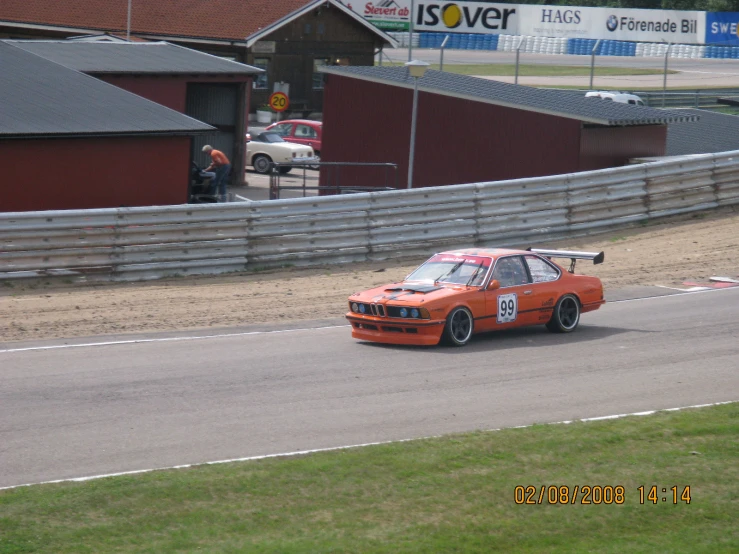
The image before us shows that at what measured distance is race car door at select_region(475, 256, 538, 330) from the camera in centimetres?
1312

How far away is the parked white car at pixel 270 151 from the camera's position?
36406 millimetres

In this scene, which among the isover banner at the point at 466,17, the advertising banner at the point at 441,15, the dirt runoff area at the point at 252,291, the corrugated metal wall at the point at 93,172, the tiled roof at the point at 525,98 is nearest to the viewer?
the dirt runoff area at the point at 252,291

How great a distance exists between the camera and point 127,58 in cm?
2938

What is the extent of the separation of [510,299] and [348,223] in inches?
245

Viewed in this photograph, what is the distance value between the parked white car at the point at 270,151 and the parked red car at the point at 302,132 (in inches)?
96.7

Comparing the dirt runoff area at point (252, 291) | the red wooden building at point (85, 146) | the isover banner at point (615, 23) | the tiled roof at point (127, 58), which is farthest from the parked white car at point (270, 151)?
the isover banner at point (615, 23)

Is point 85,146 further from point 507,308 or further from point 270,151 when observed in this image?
point 270,151

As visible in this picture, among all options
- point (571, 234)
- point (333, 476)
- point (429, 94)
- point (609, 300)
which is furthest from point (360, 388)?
point (429, 94)

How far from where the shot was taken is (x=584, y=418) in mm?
9594

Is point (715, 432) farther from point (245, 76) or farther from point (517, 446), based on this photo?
point (245, 76)

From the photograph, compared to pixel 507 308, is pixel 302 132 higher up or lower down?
higher up

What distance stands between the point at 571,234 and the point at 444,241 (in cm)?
306

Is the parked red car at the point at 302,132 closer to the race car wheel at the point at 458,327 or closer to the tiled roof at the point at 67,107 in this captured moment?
the tiled roof at the point at 67,107

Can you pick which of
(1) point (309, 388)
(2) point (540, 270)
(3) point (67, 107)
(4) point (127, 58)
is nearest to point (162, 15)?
(4) point (127, 58)
